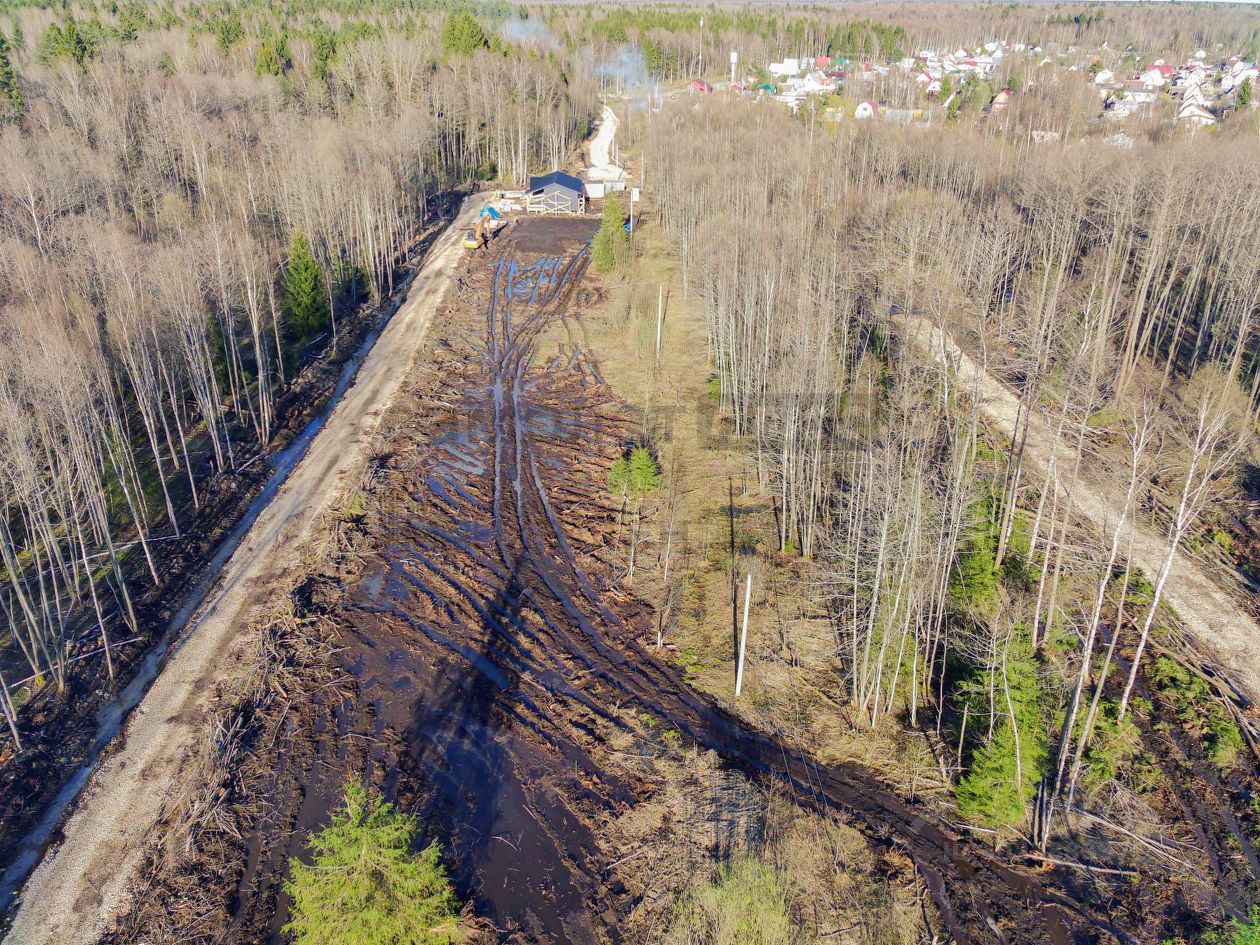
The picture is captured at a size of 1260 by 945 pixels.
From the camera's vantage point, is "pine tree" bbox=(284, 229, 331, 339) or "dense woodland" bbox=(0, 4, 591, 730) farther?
"pine tree" bbox=(284, 229, 331, 339)

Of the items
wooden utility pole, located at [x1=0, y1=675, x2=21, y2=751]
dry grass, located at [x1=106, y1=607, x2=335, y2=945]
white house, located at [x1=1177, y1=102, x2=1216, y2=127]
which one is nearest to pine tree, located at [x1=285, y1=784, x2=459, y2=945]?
dry grass, located at [x1=106, y1=607, x2=335, y2=945]

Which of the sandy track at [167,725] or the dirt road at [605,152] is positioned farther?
the dirt road at [605,152]

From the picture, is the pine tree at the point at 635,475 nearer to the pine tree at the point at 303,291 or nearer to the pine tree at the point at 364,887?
the pine tree at the point at 364,887

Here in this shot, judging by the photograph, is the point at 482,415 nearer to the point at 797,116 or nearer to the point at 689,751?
the point at 689,751

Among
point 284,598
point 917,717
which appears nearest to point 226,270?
point 284,598

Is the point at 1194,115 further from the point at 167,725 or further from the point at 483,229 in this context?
the point at 167,725

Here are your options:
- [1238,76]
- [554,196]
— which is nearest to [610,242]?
[554,196]

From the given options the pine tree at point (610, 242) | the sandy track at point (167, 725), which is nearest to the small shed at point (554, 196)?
the pine tree at point (610, 242)

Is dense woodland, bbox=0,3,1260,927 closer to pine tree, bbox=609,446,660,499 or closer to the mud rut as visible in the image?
the mud rut
